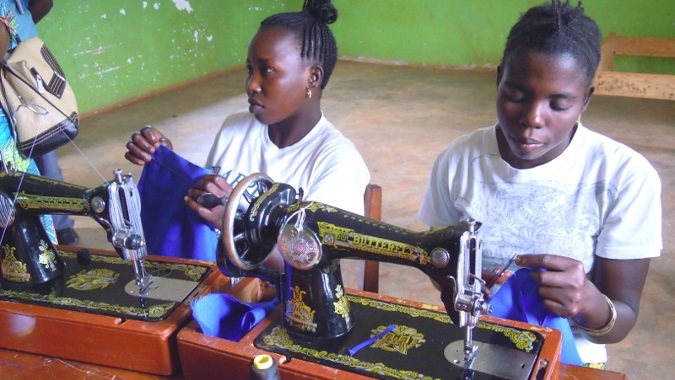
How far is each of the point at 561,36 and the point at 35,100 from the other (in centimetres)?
151

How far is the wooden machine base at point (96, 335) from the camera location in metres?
1.20

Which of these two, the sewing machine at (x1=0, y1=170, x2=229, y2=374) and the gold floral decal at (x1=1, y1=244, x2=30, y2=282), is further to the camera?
the gold floral decal at (x1=1, y1=244, x2=30, y2=282)

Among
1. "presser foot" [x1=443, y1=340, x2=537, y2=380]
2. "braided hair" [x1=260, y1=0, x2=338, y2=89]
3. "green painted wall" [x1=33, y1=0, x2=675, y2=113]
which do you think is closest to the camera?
"presser foot" [x1=443, y1=340, x2=537, y2=380]

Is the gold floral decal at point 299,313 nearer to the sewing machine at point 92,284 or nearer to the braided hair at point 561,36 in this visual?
the sewing machine at point 92,284

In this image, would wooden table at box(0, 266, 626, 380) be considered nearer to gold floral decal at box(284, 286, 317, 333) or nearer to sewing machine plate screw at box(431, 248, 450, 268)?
gold floral decal at box(284, 286, 317, 333)

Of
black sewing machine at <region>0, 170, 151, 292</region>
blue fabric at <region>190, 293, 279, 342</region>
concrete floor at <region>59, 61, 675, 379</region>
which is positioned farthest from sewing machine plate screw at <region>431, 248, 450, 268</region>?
concrete floor at <region>59, 61, 675, 379</region>

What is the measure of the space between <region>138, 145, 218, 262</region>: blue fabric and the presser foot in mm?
712

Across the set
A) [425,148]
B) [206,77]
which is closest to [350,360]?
[425,148]

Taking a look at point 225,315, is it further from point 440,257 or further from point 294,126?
point 294,126

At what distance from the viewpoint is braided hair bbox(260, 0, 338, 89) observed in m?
1.78

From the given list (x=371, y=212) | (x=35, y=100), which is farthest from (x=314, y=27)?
(x=35, y=100)

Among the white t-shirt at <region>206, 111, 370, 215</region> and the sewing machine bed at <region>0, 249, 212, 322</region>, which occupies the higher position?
the white t-shirt at <region>206, 111, 370, 215</region>

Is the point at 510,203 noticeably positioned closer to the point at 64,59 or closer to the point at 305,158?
the point at 305,158

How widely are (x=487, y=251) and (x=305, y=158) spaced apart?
1.89 ft
